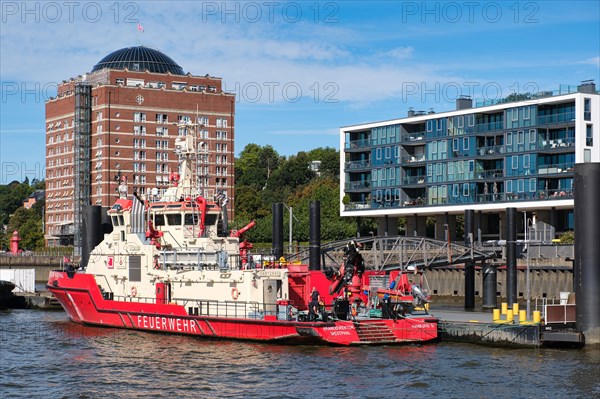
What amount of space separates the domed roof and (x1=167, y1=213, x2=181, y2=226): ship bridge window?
85878 millimetres

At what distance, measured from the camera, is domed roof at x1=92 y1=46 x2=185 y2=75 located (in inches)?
5281

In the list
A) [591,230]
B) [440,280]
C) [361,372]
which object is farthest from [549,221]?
[361,372]

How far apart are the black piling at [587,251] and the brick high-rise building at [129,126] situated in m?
87.6

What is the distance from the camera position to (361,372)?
37000 mm

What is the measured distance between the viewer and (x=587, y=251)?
42094 millimetres

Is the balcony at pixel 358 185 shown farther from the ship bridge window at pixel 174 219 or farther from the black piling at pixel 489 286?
the ship bridge window at pixel 174 219

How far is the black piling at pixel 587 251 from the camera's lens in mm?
41469

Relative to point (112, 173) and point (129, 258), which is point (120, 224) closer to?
point (129, 258)

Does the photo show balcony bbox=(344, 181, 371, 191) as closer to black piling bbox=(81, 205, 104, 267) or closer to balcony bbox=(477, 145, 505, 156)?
balcony bbox=(477, 145, 505, 156)

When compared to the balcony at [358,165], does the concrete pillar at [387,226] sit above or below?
below

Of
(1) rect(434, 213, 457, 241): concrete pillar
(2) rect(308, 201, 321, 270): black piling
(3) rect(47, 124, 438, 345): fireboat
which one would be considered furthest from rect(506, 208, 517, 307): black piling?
(1) rect(434, 213, 457, 241): concrete pillar

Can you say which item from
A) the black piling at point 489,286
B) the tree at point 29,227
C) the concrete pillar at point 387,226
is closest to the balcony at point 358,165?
the concrete pillar at point 387,226

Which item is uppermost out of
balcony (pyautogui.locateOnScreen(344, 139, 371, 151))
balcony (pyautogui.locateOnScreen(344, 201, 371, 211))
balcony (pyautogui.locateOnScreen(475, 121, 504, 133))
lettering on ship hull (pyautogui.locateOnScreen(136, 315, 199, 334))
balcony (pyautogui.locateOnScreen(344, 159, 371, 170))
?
balcony (pyautogui.locateOnScreen(475, 121, 504, 133))

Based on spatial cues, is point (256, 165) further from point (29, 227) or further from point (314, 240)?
point (314, 240)
